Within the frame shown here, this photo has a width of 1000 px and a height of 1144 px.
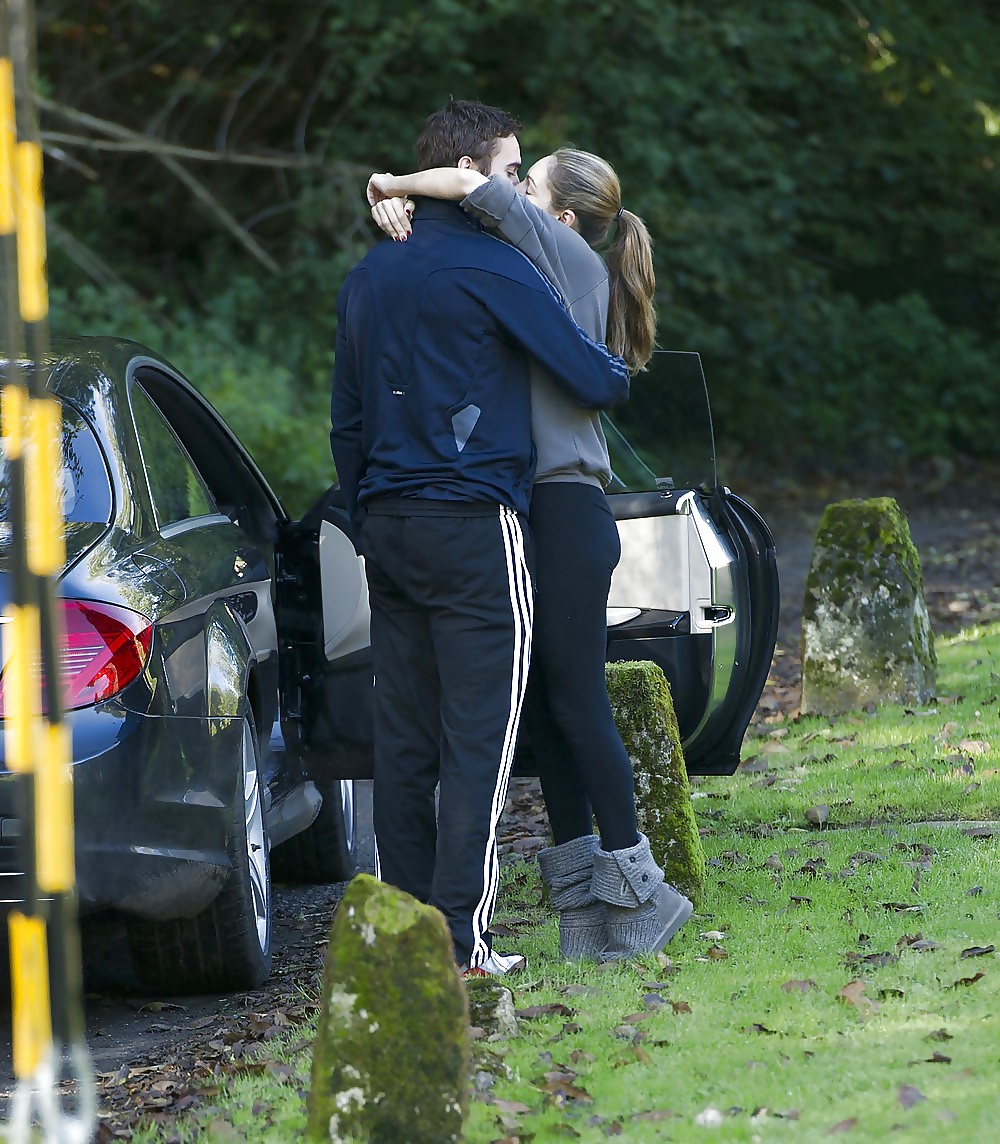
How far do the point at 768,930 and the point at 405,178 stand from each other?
7.02 feet

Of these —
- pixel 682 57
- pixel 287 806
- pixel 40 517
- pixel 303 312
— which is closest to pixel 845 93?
pixel 682 57

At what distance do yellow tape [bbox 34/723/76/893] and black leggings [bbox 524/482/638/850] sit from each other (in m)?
1.22

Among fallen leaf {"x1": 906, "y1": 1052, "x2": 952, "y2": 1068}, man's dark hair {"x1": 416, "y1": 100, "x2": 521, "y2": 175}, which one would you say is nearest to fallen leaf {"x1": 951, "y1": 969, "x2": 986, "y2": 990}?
fallen leaf {"x1": 906, "y1": 1052, "x2": 952, "y2": 1068}

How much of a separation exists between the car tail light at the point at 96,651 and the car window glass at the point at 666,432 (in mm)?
1553

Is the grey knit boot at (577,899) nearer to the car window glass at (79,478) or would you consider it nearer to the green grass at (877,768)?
the car window glass at (79,478)

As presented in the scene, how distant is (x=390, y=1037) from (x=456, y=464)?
1.33 m

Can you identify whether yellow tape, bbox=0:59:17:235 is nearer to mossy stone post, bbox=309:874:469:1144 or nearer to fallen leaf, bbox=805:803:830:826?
mossy stone post, bbox=309:874:469:1144

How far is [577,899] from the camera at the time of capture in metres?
4.42

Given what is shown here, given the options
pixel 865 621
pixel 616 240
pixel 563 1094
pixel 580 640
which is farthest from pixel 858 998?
pixel 865 621

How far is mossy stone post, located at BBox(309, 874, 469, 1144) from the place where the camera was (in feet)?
10.1

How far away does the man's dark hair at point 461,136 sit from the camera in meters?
4.03

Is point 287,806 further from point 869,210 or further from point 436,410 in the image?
point 869,210

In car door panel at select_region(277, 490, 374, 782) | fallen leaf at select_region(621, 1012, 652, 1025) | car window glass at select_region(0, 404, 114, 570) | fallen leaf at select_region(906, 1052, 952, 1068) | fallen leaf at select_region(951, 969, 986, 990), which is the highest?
car window glass at select_region(0, 404, 114, 570)

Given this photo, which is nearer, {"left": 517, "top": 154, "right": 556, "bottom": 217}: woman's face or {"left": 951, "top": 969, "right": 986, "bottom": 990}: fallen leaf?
{"left": 951, "top": 969, "right": 986, "bottom": 990}: fallen leaf
